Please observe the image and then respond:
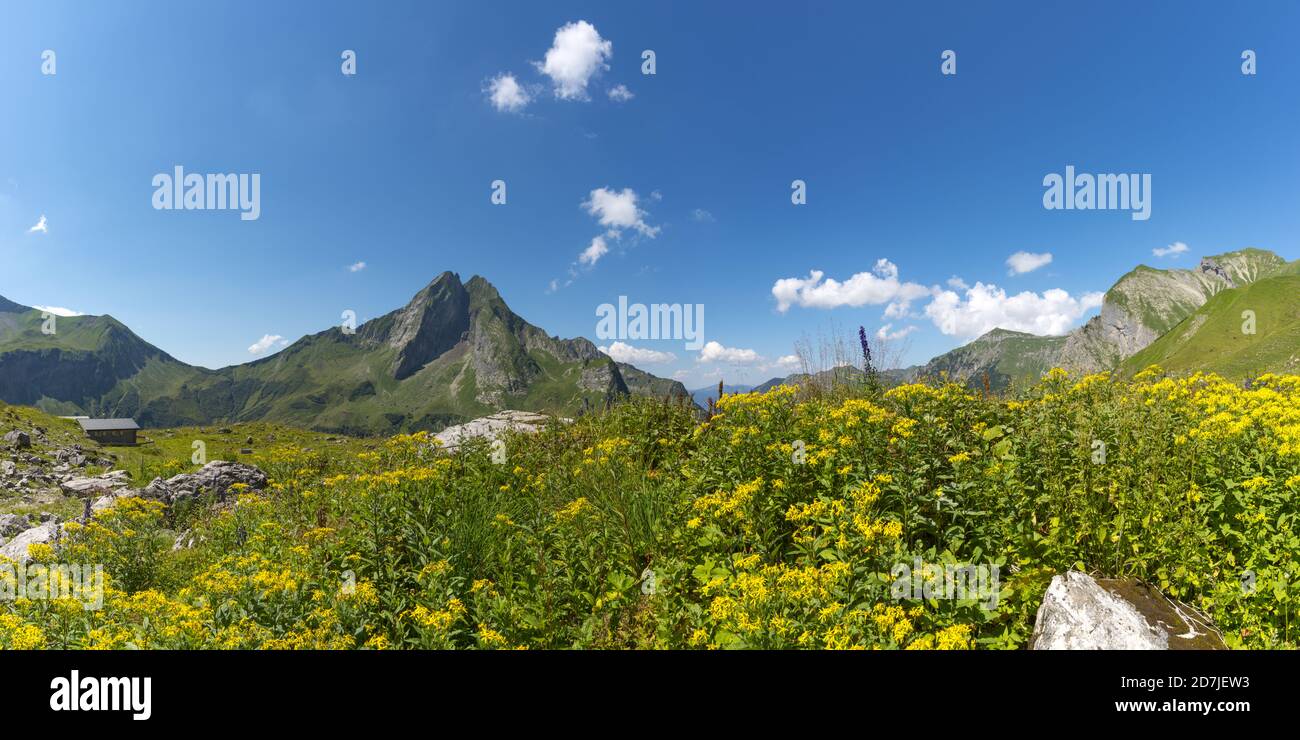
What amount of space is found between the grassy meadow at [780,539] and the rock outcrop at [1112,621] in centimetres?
17

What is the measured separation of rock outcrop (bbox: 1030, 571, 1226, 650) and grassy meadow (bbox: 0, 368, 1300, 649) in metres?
0.17

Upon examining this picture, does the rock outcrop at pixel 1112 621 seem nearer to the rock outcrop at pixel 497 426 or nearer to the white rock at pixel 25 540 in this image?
the rock outcrop at pixel 497 426

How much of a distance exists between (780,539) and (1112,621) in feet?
9.30

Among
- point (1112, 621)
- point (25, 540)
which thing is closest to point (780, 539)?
point (1112, 621)

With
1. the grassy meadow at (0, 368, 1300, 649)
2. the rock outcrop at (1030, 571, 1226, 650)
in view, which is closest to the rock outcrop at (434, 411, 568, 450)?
the grassy meadow at (0, 368, 1300, 649)

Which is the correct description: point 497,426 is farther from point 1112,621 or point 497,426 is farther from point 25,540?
point 1112,621

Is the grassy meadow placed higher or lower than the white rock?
higher

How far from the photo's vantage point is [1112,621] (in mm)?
4094

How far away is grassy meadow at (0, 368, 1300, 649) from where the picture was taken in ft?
13.5

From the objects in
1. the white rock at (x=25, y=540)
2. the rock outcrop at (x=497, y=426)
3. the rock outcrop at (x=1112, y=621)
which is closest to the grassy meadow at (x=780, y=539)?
A: the rock outcrop at (x=1112, y=621)

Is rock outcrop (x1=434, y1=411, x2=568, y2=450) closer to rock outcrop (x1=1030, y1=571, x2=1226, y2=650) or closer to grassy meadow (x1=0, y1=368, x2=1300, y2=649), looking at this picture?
grassy meadow (x1=0, y1=368, x2=1300, y2=649)
